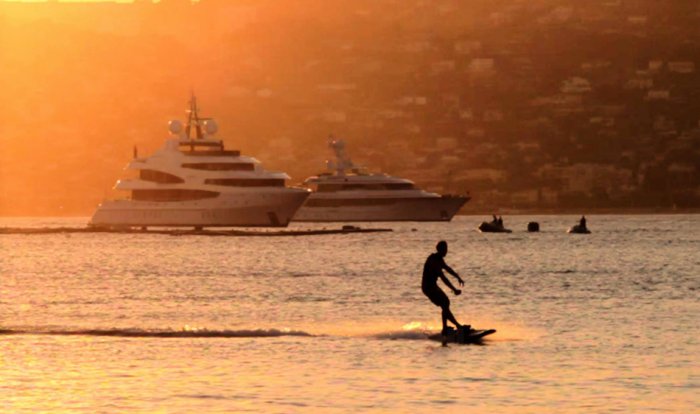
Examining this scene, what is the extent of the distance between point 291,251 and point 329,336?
82.3m

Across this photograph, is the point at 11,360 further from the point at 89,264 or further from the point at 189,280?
the point at 89,264

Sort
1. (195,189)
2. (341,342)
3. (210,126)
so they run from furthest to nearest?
(210,126), (195,189), (341,342)

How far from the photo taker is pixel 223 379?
105 feet

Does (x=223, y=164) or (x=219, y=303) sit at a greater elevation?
(x=223, y=164)

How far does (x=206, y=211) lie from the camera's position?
168125 mm

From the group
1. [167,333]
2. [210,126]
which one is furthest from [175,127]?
[167,333]

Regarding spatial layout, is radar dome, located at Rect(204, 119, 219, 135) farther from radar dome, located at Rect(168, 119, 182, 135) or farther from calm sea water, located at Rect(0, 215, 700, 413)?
calm sea water, located at Rect(0, 215, 700, 413)

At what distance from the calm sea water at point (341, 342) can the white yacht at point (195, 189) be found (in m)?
76.3

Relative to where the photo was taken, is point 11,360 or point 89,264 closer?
point 11,360

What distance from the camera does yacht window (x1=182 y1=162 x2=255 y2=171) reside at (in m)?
167

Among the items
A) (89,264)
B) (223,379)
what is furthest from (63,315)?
(89,264)

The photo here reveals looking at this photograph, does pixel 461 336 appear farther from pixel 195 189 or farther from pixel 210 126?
pixel 210 126

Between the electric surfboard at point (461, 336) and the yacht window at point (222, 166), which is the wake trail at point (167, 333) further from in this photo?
the yacht window at point (222, 166)

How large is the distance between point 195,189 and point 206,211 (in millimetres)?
2963
